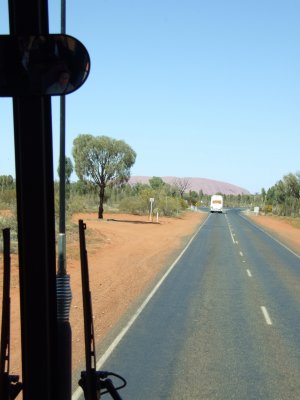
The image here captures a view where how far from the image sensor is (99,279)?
62.7 feet

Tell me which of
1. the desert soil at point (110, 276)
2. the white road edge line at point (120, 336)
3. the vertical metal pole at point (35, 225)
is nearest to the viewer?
the vertical metal pole at point (35, 225)

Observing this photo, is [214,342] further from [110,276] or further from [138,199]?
[138,199]

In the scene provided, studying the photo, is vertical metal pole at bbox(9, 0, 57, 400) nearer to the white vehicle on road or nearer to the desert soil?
the desert soil

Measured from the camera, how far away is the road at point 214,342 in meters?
7.38


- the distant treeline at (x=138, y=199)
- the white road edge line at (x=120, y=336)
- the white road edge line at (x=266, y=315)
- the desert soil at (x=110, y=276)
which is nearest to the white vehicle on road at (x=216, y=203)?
the distant treeline at (x=138, y=199)

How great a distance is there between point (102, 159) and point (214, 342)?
4809cm

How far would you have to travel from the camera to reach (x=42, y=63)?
287 cm

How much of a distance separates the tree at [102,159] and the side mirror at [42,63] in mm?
53258

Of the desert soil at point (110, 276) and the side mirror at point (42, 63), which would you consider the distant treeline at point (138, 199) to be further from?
the side mirror at point (42, 63)

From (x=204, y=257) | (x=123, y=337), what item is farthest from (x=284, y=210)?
(x=123, y=337)

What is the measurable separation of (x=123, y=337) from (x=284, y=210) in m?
101

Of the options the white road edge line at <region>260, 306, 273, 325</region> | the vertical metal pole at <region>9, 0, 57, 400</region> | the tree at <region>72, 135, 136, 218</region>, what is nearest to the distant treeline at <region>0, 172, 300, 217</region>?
the tree at <region>72, 135, 136, 218</region>

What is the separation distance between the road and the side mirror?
4999 mm

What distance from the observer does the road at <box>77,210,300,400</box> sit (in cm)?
738
